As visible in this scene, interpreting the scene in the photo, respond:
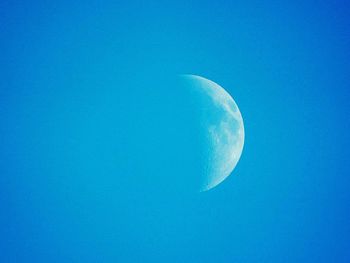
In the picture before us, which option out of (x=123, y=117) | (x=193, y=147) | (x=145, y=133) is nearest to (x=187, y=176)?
(x=193, y=147)

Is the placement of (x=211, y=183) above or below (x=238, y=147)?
below

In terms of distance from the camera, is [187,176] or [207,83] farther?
[207,83]

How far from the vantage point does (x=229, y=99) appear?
17.8 ft

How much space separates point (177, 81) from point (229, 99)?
0.97 m

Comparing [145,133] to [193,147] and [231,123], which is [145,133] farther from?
[231,123]

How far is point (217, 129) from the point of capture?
16.6 feet

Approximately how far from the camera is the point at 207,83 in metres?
5.48

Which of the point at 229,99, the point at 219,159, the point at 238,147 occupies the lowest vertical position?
the point at 219,159

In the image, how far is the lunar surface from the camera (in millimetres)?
5000

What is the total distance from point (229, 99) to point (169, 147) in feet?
4.72

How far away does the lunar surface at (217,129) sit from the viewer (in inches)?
197

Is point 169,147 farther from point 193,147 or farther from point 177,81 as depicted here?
point 177,81

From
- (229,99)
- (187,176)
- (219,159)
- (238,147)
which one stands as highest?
(229,99)

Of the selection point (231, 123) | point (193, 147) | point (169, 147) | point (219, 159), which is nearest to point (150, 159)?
point (169, 147)
